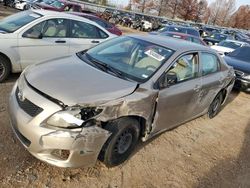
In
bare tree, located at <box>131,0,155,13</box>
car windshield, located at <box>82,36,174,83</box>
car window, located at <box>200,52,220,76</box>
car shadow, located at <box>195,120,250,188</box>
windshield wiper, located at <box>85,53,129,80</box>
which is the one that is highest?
car windshield, located at <box>82,36,174,83</box>

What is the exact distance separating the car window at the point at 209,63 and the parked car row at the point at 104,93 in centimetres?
2

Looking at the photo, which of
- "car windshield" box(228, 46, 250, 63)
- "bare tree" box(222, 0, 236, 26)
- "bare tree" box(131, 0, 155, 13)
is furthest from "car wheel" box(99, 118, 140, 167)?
"bare tree" box(222, 0, 236, 26)

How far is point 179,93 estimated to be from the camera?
14.2 ft

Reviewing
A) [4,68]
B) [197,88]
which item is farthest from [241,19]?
[4,68]

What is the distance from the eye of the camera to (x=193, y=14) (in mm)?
64000

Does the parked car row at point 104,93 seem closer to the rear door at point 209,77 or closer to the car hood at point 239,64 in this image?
the rear door at point 209,77

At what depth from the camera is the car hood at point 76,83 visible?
324 centimetres

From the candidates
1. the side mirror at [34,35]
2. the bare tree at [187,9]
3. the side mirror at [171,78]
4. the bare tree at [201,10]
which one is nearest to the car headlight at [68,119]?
the side mirror at [171,78]

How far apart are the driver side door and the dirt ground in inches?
16.7

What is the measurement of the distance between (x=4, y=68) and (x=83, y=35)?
2174 millimetres

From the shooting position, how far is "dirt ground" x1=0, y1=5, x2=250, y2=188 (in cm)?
343

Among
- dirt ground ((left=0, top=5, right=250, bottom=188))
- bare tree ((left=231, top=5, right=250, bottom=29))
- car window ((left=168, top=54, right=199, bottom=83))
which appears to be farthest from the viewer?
bare tree ((left=231, top=5, right=250, bottom=29))

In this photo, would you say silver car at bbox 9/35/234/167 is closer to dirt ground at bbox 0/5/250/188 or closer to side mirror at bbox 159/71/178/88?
side mirror at bbox 159/71/178/88

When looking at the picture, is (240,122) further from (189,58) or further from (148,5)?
(148,5)
